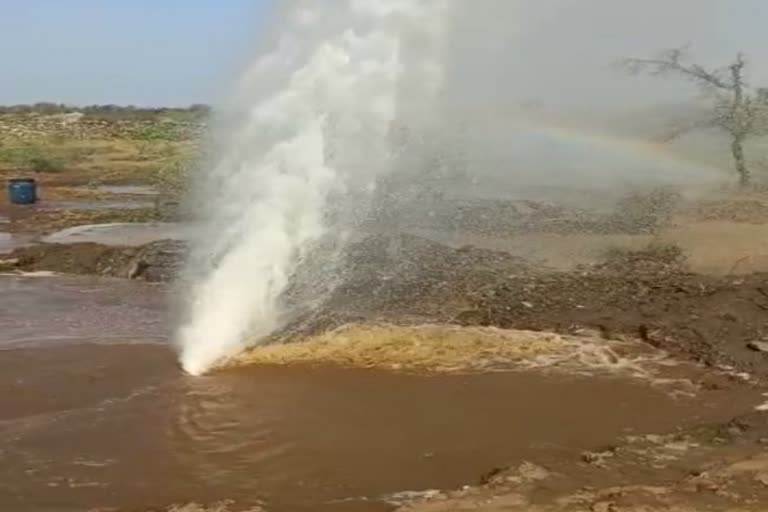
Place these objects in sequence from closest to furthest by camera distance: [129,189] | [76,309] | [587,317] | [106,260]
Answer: [587,317] < [76,309] < [106,260] < [129,189]

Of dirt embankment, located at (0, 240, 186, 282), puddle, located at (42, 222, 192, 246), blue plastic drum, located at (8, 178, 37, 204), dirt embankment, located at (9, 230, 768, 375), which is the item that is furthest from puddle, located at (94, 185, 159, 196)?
dirt embankment, located at (9, 230, 768, 375)

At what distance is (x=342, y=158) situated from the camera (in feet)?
A: 37.4

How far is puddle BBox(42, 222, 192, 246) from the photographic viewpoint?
20266 mm

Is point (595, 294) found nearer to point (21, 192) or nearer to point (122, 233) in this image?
point (122, 233)

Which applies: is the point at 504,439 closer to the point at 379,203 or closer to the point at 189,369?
the point at 189,369

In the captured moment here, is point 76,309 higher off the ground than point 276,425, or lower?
higher

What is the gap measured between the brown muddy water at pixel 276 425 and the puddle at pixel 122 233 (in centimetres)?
985

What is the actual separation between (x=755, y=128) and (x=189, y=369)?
1753 cm

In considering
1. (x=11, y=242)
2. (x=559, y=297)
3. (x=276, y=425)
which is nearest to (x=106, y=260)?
(x=11, y=242)

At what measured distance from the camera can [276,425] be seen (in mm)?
7770

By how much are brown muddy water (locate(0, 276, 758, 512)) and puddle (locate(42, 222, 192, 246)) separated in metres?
9.85

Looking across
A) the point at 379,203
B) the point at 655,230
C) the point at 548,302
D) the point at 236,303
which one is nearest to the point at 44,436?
the point at 236,303

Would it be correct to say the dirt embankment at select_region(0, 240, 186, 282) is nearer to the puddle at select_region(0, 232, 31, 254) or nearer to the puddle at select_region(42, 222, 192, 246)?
the puddle at select_region(0, 232, 31, 254)

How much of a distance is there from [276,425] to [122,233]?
15.1m
